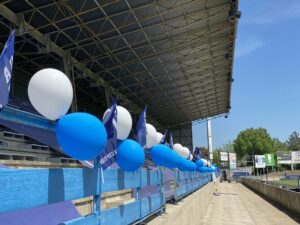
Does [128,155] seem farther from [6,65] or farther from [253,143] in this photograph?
[253,143]

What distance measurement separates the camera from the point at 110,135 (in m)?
5.91

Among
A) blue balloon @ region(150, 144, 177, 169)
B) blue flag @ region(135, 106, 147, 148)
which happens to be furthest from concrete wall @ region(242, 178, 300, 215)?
blue flag @ region(135, 106, 147, 148)

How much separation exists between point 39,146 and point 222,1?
14.5 m

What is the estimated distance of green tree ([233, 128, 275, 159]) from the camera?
4924 inches

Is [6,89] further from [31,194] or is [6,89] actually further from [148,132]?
[148,132]

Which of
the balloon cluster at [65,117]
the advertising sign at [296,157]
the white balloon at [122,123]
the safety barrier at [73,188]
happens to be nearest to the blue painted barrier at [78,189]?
the safety barrier at [73,188]

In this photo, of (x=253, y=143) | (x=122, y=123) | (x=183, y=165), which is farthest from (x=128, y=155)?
(x=253, y=143)

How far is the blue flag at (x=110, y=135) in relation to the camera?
5809 mm

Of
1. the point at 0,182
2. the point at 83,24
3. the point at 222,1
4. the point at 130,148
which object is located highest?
the point at 222,1

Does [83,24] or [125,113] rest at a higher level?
[83,24]

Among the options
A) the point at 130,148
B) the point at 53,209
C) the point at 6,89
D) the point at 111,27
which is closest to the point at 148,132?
the point at 130,148

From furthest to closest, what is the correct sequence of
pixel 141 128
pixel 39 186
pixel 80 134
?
pixel 141 128 < pixel 80 134 < pixel 39 186

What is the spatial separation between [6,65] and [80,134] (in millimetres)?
1594

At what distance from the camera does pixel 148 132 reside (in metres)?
9.00
